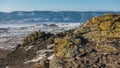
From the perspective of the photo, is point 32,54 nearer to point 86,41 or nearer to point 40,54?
point 40,54

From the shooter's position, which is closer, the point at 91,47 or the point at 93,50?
the point at 93,50

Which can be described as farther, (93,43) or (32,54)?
(32,54)

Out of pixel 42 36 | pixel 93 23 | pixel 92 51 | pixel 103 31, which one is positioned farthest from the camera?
pixel 42 36

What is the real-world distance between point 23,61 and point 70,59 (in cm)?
1865

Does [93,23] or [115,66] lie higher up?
[93,23]

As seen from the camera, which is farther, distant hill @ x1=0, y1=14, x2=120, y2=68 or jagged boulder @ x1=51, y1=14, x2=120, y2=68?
distant hill @ x1=0, y1=14, x2=120, y2=68

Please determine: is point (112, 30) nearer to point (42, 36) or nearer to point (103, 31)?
point (103, 31)

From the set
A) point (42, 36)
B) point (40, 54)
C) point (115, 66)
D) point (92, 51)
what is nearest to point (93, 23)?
point (92, 51)

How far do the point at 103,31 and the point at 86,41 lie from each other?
99.6 inches

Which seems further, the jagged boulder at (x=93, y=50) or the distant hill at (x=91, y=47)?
the distant hill at (x=91, y=47)

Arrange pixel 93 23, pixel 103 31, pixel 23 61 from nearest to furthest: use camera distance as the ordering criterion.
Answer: pixel 103 31 → pixel 93 23 → pixel 23 61

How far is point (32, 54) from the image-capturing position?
177 ft

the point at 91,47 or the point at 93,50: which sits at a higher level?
the point at 91,47

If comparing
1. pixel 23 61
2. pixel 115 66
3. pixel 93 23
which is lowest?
pixel 23 61
